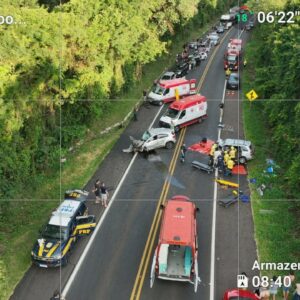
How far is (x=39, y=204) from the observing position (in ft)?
95.5

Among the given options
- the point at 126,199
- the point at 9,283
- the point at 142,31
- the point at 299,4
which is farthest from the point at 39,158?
the point at 299,4

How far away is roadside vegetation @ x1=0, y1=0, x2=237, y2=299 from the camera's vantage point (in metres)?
26.8

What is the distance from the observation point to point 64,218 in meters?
24.6

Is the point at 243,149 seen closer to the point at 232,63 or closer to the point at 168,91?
the point at 168,91

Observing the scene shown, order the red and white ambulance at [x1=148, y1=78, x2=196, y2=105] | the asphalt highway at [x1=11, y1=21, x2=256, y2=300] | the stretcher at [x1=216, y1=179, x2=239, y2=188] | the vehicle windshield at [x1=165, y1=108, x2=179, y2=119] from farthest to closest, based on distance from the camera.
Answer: the red and white ambulance at [x1=148, y1=78, x2=196, y2=105], the vehicle windshield at [x1=165, y1=108, x2=179, y2=119], the stretcher at [x1=216, y1=179, x2=239, y2=188], the asphalt highway at [x1=11, y1=21, x2=256, y2=300]

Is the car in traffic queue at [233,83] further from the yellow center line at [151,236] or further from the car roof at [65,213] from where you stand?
the car roof at [65,213]

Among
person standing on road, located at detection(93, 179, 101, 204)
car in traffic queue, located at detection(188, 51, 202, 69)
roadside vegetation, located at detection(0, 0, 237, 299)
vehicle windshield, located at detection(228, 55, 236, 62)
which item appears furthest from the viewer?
car in traffic queue, located at detection(188, 51, 202, 69)

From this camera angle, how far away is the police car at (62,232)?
22997mm

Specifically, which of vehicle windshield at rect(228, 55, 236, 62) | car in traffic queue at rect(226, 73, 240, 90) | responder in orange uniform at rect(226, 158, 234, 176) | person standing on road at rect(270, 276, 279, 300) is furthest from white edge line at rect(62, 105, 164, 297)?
vehicle windshield at rect(228, 55, 236, 62)

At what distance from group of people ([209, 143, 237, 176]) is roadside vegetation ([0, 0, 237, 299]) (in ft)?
27.5

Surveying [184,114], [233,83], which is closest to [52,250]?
[184,114]

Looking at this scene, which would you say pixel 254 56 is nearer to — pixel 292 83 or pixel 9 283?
pixel 292 83

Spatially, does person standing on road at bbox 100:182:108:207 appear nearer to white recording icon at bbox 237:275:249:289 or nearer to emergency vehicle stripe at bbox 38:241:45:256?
emergency vehicle stripe at bbox 38:241:45:256

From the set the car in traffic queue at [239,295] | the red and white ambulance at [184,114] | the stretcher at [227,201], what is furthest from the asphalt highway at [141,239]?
the red and white ambulance at [184,114]
